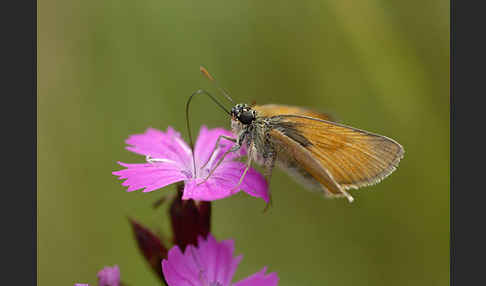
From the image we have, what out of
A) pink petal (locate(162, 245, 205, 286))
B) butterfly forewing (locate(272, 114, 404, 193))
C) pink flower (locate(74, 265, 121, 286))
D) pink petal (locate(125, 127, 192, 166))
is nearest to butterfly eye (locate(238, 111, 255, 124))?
butterfly forewing (locate(272, 114, 404, 193))

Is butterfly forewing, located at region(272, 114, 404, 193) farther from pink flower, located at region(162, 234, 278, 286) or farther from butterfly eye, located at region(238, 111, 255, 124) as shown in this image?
pink flower, located at region(162, 234, 278, 286)

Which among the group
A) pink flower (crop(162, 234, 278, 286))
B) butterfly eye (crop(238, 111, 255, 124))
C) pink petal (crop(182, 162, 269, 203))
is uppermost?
butterfly eye (crop(238, 111, 255, 124))

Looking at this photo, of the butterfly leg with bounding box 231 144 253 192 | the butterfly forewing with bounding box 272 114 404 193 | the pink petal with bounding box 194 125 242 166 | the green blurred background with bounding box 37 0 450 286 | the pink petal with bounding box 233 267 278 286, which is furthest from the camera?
the green blurred background with bounding box 37 0 450 286

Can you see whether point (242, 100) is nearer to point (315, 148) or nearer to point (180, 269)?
point (315, 148)

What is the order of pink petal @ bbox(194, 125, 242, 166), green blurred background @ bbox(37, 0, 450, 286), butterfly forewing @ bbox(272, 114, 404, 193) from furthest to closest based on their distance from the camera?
1. green blurred background @ bbox(37, 0, 450, 286)
2. pink petal @ bbox(194, 125, 242, 166)
3. butterfly forewing @ bbox(272, 114, 404, 193)

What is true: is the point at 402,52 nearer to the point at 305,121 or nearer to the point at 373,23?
the point at 373,23

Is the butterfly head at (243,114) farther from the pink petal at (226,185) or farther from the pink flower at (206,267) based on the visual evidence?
the pink flower at (206,267)

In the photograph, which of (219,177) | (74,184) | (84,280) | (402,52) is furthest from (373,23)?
(84,280)
